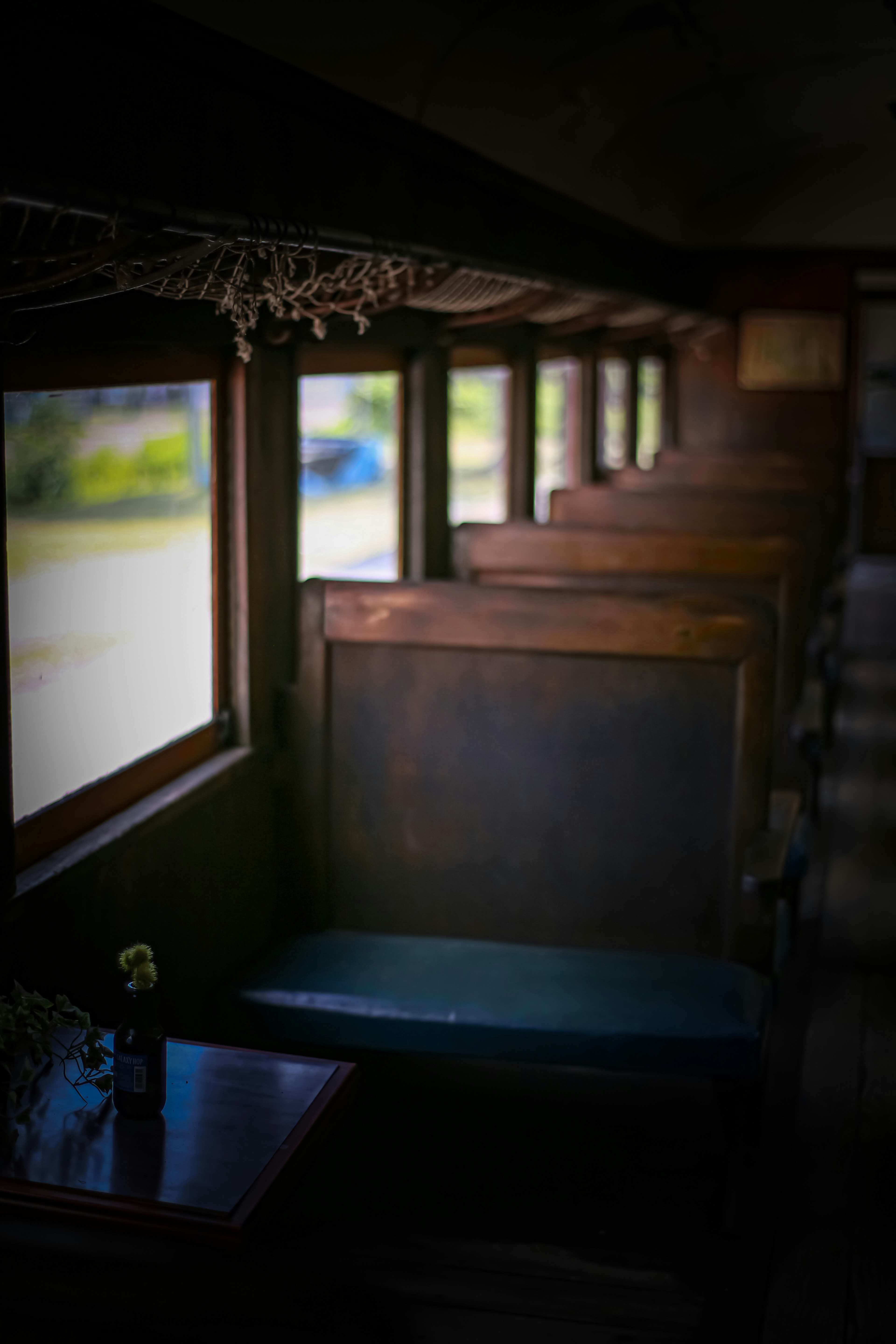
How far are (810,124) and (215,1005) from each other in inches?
156

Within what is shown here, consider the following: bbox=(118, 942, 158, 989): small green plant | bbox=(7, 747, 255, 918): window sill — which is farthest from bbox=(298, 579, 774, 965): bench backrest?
bbox=(118, 942, 158, 989): small green plant

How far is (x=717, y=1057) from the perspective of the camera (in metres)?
2.70

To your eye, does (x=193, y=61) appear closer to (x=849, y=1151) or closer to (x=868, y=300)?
(x=849, y=1151)

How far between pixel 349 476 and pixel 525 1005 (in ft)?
5.49

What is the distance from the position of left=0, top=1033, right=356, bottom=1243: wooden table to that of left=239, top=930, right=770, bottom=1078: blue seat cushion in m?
0.69

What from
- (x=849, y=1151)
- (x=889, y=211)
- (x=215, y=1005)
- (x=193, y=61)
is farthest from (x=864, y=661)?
(x=193, y=61)

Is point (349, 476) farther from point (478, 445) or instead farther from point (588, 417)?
point (588, 417)

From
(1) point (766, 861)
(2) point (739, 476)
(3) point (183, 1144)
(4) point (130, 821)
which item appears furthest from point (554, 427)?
(3) point (183, 1144)

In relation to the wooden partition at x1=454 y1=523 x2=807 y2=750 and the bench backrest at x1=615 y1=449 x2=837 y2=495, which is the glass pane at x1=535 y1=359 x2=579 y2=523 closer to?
the bench backrest at x1=615 y1=449 x2=837 y2=495

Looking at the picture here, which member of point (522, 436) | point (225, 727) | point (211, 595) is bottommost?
point (225, 727)

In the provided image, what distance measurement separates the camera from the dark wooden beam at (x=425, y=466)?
432 centimetres

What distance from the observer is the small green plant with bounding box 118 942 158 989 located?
6.34 ft

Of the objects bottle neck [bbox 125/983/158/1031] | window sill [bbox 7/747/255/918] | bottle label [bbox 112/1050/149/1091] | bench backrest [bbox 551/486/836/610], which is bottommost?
bottle label [bbox 112/1050/149/1091]

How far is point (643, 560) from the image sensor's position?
4.25 metres
